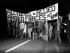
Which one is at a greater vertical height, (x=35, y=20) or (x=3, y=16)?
(x=3, y=16)

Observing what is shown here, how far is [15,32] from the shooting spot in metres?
5.55

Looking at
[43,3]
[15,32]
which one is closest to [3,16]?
[15,32]

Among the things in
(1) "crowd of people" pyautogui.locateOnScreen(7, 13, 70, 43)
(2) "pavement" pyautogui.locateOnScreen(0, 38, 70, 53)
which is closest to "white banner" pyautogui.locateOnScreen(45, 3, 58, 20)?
(1) "crowd of people" pyautogui.locateOnScreen(7, 13, 70, 43)

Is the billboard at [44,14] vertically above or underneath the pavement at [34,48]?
above

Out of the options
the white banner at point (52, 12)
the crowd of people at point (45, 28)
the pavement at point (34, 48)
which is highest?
the white banner at point (52, 12)

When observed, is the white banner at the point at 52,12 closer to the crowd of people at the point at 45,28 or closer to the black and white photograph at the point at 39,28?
the black and white photograph at the point at 39,28

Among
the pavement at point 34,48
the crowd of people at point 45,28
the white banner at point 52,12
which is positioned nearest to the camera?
the pavement at point 34,48

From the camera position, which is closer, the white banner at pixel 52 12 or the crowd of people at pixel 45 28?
the white banner at pixel 52 12

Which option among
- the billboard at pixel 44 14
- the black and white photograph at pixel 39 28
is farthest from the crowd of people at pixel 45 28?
the billboard at pixel 44 14

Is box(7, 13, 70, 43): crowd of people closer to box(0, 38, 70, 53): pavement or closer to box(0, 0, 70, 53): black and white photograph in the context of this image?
box(0, 0, 70, 53): black and white photograph

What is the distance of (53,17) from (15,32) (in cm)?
320

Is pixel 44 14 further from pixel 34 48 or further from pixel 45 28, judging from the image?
pixel 34 48

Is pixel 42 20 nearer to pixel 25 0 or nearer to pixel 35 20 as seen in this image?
pixel 35 20

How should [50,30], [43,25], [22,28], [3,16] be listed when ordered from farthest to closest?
[3,16] < [22,28] < [50,30] < [43,25]
